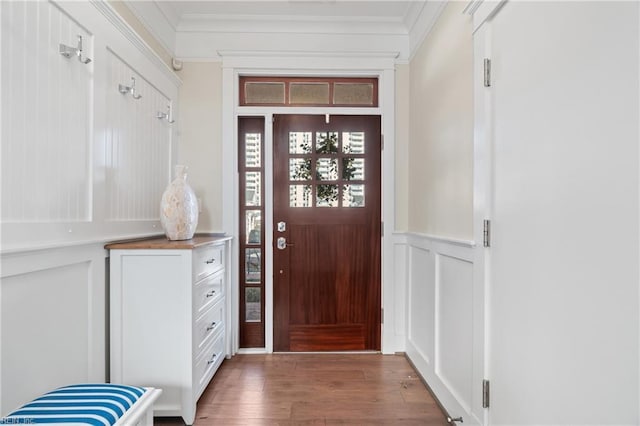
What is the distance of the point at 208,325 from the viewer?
2.35 m

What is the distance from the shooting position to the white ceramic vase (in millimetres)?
2271

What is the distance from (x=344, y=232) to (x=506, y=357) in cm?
174

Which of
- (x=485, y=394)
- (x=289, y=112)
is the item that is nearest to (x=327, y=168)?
(x=289, y=112)

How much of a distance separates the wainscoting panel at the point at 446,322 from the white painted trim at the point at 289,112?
260mm

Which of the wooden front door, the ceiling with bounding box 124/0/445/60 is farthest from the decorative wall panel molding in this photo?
the ceiling with bounding box 124/0/445/60

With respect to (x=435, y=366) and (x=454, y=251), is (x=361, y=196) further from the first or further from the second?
(x=435, y=366)

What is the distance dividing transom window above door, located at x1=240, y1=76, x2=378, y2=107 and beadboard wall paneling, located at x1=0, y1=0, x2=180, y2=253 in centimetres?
81

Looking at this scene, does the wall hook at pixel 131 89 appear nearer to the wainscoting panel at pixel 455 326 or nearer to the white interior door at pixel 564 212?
the white interior door at pixel 564 212

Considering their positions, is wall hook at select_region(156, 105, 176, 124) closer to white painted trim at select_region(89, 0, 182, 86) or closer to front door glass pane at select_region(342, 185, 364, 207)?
white painted trim at select_region(89, 0, 182, 86)

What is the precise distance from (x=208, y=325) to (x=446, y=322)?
146 centimetres

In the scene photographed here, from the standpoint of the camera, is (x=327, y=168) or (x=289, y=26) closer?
(x=289, y=26)

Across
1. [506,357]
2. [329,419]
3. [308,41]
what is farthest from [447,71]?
[329,419]

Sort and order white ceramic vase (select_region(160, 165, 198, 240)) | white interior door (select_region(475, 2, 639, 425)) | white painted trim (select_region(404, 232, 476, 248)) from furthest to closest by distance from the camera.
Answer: white ceramic vase (select_region(160, 165, 198, 240)) < white painted trim (select_region(404, 232, 476, 248)) < white interior door (select_region(475, 2, 639, 425))

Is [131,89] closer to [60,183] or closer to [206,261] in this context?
[60,183]
